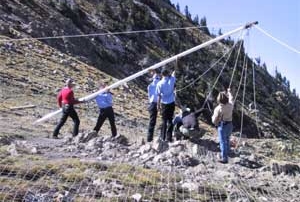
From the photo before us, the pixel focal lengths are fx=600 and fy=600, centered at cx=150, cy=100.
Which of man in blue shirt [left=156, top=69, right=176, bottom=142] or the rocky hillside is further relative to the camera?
man in blue shirt [left=156, top=69, right=176, bottom=142]

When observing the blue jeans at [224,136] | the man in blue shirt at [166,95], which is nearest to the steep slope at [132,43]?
the man in blue shirt at [166,95]

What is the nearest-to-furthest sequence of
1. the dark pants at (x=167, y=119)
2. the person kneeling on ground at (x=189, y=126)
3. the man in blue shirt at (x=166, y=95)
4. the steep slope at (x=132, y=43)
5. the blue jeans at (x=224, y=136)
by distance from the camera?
the blue jeans at (x=224, y=136)
the man in blue shirt at (x=166, y=95)
the dark pants at (x=167, y=119)
the person kneeling on ground at (x=189, y=126)
the steep slope at (x=132, y=43)

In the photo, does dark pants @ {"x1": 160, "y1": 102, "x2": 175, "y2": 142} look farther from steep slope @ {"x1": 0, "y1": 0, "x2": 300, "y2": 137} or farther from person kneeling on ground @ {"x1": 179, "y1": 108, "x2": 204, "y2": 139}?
steep slope @ {"x1": 0, "y1": 0, "x2": 300, "y2": 137}

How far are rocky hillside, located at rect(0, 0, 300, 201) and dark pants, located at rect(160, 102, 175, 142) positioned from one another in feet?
2.34

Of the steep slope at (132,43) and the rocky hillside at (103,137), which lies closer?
the rocky hillside at (103,137)

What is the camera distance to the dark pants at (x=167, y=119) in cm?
1350

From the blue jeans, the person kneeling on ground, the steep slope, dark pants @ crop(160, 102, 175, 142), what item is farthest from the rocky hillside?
dark pants @ crop(160, 102, 175, 142)

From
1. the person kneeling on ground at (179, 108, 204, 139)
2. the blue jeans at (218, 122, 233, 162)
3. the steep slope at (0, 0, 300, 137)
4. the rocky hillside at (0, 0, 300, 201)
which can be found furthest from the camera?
the steep slope at (0, 0, 300, 137)

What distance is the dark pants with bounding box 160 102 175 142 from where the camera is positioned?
44.3 ft

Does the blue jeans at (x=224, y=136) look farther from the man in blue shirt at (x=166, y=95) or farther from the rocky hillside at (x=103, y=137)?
the man in blue shirt at (x=166, y=95)

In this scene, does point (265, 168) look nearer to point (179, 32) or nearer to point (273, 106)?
point (273, 106)

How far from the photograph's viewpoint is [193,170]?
442 inches

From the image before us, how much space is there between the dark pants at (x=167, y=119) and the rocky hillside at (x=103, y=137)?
71 centimetres

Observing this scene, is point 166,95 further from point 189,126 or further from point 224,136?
point 189,126
